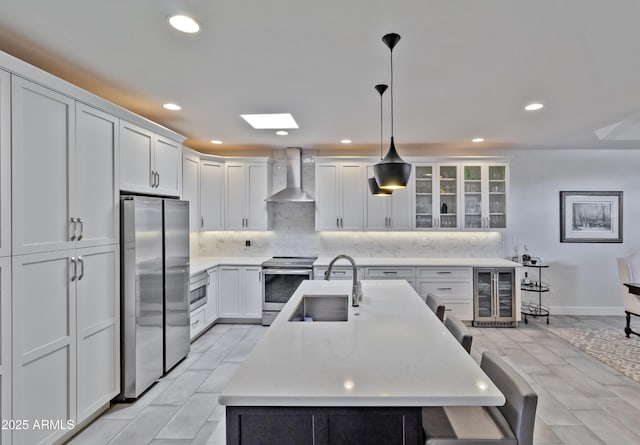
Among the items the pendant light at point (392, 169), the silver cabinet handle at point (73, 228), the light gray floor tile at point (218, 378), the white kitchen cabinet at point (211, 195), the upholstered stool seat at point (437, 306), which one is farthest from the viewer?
the white kitchen cabinet at point (211, 195)

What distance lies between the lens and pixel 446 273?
473 centimetres

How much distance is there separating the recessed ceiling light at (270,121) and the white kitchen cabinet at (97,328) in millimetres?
1906

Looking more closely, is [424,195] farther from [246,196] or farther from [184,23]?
[184,23]

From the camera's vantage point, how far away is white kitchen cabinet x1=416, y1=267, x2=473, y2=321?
4.71m

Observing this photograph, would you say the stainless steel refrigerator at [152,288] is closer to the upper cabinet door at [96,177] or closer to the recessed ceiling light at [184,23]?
the upper cabinet door at [96,177]

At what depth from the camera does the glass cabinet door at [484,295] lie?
4699mm

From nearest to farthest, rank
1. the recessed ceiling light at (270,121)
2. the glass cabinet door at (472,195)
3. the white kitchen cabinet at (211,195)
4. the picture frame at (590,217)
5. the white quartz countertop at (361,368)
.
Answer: the white quartz countertop at (361,368) → the recessed ceiling light at (270,121) → the white kitchen cabinet at (211,195) → the glass cabinet door at (472,195) → the picture frame at (590,217)

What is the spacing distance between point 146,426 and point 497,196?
197 inches

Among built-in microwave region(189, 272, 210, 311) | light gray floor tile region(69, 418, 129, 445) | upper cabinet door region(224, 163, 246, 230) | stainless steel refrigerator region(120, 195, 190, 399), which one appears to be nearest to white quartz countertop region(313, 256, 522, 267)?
upper cabinet door region(224, 163, 246, 230)

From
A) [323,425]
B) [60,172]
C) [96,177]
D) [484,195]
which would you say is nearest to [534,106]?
[484,195]

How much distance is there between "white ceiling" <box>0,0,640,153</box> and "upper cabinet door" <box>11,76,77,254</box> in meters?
0.41

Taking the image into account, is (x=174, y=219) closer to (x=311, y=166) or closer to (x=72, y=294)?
(x=72, y=294)

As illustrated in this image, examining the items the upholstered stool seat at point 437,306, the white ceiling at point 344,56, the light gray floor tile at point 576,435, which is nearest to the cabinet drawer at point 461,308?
the upholstered stool seat at point 437,306

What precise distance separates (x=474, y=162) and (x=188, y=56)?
4171 mm
